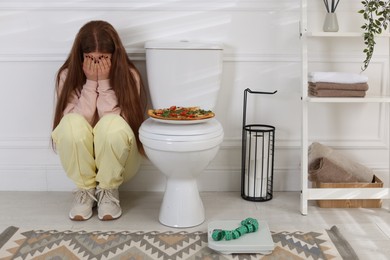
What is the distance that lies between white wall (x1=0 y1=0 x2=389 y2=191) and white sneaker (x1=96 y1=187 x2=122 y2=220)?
1.22 ft

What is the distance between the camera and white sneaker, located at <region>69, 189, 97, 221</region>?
2.23 m

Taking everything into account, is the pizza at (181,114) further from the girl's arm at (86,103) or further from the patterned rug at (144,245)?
the patterned rug at (144,245)

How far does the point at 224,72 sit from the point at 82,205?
3.26ft

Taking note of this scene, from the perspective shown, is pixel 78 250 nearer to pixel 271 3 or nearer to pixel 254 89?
pixel 254 89

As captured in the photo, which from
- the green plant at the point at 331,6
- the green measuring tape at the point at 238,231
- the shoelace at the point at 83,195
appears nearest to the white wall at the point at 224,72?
the green plant at the point at 331,6

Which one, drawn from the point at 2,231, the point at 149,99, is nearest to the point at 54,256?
the point at 2,231

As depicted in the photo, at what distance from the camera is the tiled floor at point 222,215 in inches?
83.2

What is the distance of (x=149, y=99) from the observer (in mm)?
2564

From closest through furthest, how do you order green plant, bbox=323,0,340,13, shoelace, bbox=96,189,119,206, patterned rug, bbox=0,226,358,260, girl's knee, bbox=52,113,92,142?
patterned rug, bbox=0,226,358,260, girl's knee, bbox=52,113,92,142, shoelace, bbox=96,189,119,206, green plant, bbox=323,0,340,13

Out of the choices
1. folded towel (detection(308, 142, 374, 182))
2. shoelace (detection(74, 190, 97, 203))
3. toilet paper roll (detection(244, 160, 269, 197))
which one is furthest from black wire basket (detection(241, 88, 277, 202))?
shoelace (detection(74, 190, 97, 203))

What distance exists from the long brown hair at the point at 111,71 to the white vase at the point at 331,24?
0.98 metres

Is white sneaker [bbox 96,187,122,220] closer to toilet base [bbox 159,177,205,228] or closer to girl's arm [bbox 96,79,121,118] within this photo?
toilet base [bbox 159,177,205,228]

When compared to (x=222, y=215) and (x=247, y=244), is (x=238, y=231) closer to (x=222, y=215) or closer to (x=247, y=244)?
(x=247, y=244)

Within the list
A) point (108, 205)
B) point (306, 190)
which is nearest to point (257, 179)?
point (306, 190)
